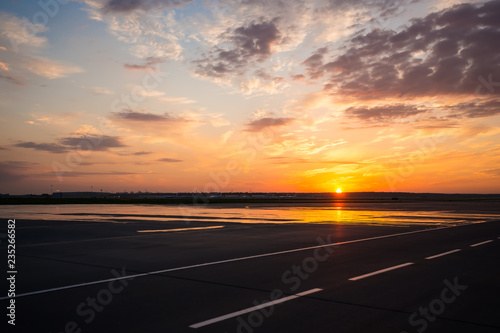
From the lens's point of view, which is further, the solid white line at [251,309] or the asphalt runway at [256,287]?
the asphalt runway at [256,287]

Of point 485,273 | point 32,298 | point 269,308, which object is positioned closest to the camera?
point 269,308

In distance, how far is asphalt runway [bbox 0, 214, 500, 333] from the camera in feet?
21.1

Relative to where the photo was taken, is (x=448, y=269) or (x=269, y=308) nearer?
(x=269, y=308)

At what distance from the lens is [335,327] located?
616cm

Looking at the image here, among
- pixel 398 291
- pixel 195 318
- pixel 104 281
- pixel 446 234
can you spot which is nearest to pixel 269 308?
pixel 195 318

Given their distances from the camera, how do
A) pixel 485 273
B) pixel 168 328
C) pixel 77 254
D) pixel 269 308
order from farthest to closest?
pixel 77 254
pixel 485 273
pixel 269 308
pixel 168 328

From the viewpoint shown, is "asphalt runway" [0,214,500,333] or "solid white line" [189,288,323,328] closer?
"solid white line" [189,288,323,328]

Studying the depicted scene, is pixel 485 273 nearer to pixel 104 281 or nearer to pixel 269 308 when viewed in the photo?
pixel 269 308

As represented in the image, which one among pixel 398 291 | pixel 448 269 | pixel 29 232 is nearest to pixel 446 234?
pixel 448 269

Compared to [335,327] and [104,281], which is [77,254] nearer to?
[104,281]

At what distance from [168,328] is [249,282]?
11.0ft

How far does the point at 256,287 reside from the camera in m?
8.70

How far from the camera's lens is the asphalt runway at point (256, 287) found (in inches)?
253

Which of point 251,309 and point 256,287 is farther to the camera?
point 256,287
